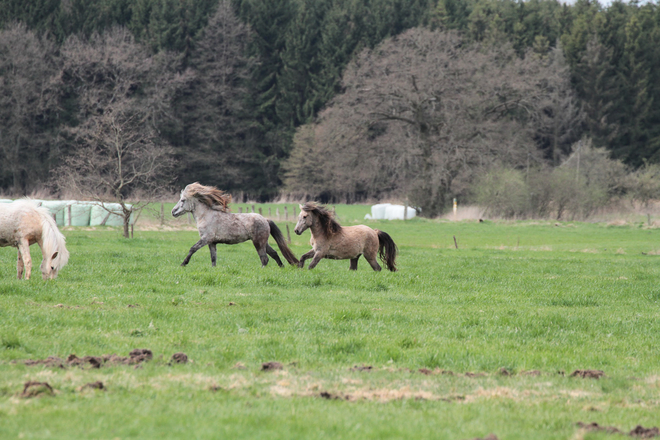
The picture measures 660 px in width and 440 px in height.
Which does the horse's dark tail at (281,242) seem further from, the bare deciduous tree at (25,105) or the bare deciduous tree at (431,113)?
the bare deciduous tree at (25,105)

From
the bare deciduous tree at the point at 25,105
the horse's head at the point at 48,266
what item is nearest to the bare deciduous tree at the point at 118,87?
the bare deciduous tree at the point at 25,105

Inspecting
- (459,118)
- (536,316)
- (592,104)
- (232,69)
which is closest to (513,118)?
(592,104)

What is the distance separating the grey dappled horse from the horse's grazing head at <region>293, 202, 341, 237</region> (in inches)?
43.4

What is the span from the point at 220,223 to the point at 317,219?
2348 mm

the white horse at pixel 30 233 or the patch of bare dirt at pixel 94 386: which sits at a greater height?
the white horse at pixel 30 233

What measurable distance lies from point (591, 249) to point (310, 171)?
4981cm

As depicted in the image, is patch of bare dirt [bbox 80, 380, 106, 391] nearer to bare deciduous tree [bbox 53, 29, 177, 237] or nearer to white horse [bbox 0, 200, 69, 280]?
white horse [bbox 0, 200, 69, 280]

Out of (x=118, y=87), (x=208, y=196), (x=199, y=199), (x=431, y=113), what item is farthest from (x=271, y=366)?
(x=118, y=87)

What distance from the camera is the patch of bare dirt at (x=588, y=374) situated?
7.70 m

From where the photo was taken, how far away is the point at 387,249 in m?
17.6

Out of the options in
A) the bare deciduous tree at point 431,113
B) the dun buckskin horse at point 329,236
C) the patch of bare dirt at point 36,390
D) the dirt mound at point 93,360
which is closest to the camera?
the patch of bare dirt at point 36,390

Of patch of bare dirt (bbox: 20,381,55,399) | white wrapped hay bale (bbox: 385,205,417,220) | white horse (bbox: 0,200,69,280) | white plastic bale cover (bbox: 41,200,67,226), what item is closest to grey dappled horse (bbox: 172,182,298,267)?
white horse (bbox: 0,200,69,280)

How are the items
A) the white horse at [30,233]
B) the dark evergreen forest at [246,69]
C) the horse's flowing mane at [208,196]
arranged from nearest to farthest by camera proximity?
the white horse at [30,233], the horse's flowing mane at [208,196], the dark evergreen forest at [246,69]

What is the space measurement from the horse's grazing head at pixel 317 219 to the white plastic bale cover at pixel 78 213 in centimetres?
2699
